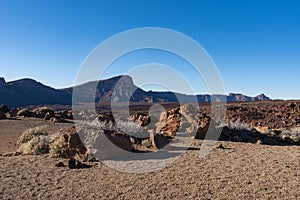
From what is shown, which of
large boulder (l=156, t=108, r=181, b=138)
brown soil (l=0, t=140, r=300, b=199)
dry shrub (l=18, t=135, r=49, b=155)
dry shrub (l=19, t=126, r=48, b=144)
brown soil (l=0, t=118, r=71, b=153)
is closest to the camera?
brown soil (l=0, t=140, r=300, b=199)

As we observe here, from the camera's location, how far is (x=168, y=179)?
24.2 ft

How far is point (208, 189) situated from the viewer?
6590 millimetres

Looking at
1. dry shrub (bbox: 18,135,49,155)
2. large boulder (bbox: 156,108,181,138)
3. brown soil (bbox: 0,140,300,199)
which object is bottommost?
brown soil (bbox: 0,140,300,199)

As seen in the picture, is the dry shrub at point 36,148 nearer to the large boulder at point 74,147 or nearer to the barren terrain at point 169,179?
the barren terrain at point 169,179

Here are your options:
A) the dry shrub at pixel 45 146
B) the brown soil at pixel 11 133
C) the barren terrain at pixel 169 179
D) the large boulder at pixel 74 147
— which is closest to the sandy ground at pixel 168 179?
the barren terrain at pixel 169 179

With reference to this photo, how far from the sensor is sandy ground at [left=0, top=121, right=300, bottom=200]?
6336 mm

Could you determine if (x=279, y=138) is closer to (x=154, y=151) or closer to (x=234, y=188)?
(x=154, y=151)

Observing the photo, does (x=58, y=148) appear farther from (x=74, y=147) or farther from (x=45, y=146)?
(x=45, y=146)

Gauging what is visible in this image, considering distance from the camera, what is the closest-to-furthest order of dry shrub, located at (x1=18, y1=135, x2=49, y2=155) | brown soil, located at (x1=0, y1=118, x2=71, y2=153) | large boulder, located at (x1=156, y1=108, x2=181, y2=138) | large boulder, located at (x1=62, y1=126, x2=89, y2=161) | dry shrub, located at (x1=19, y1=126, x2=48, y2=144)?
large boulder, located at (x1=62, y1=126, x2=89, y2=161) < dry shrub, located at (x1=18, y1=135, x2=49, y2=155) < brown soil, located at (x1=0, y1=118, x2=71, y2=153) < dry shrub, located at (x1=19, y1=126, x2=48, y2=144) < large boulder, located at (x1=156, y1=108, x2=181, y2=138)

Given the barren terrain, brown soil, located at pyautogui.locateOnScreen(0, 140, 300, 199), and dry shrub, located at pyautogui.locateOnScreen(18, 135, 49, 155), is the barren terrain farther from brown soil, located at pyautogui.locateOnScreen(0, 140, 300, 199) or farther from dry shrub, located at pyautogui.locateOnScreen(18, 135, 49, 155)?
dry shrub, located at pyautogui.locateOnScreen(18, 135, 49, 155)

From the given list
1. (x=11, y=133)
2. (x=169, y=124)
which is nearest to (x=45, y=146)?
(x=169, y=124)

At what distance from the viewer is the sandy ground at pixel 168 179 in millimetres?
6336

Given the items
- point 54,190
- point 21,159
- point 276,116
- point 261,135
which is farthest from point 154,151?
point 276,116

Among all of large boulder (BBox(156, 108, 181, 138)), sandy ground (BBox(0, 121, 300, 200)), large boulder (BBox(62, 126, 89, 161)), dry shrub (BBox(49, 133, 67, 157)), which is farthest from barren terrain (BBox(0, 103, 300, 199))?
large boulder (BBox(156, 108, 181, 138))
